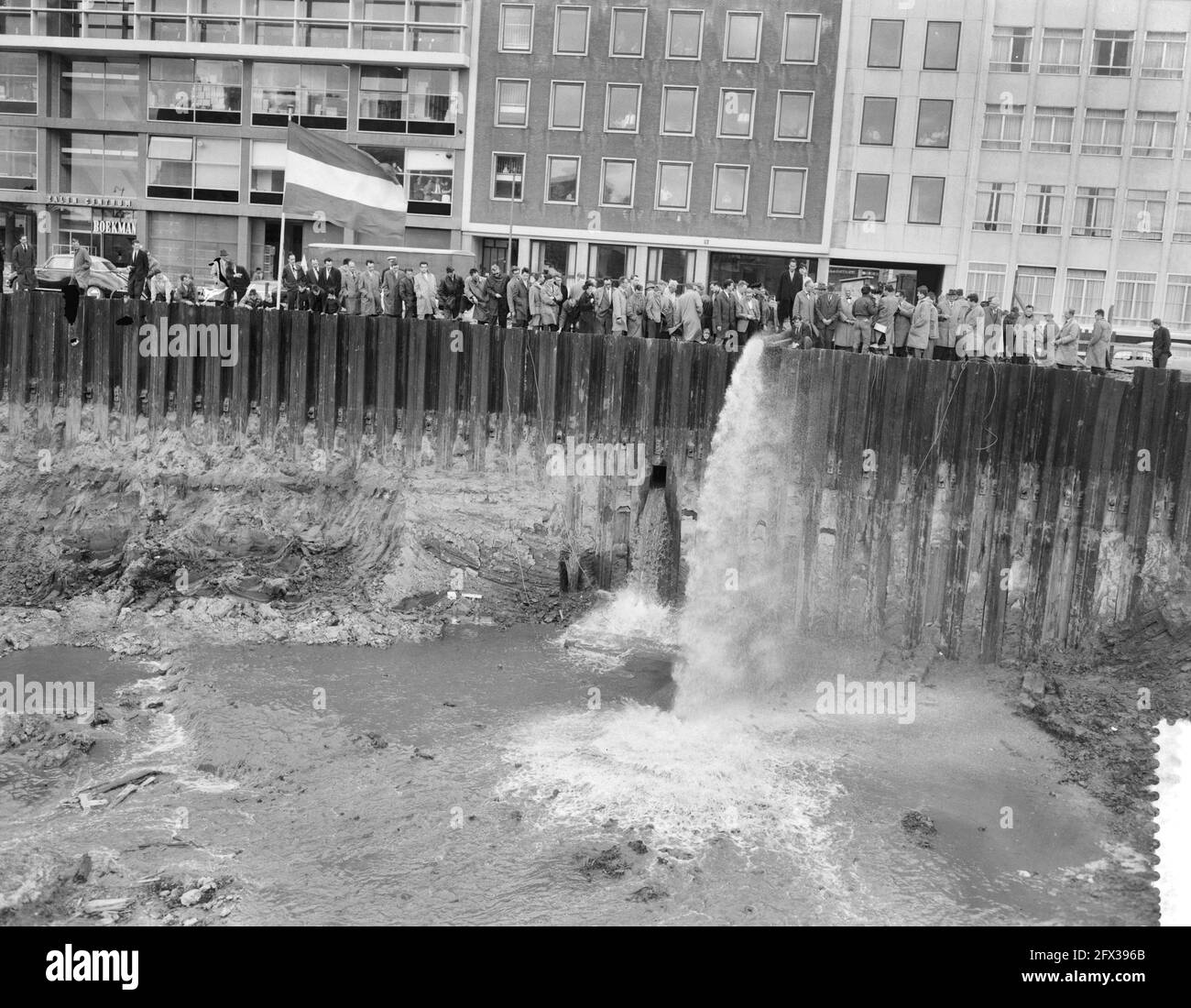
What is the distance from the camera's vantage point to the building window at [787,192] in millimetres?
52344

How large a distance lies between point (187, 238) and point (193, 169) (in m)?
3.13

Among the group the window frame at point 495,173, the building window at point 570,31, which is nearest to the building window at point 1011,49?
the building window at point 570,31

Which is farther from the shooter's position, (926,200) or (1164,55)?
(926,200)

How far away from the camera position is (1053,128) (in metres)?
51.0

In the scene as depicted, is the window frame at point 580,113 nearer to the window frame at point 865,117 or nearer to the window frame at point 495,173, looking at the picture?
the window frame at point 495,173

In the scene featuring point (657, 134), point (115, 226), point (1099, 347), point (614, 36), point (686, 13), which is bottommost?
point (1099, 347)

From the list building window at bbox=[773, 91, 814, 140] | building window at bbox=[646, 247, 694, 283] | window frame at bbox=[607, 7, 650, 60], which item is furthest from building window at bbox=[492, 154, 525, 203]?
building window at bbox=[773, 91, 814, 140]

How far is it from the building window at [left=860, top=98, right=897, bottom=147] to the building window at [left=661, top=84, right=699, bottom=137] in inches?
288

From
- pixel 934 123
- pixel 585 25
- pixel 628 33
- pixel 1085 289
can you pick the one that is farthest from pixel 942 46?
pixel 585 25

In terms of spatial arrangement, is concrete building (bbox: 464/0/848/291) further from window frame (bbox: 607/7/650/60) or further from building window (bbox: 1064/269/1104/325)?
building window (bbox: 1064/269/1104/325)

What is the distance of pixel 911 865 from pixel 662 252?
39972 millimetres

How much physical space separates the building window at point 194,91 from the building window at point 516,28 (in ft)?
40.0

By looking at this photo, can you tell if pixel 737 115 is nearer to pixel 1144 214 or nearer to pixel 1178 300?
pixel 1144 214

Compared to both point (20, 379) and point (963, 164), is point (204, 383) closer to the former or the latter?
point (20, 379)
